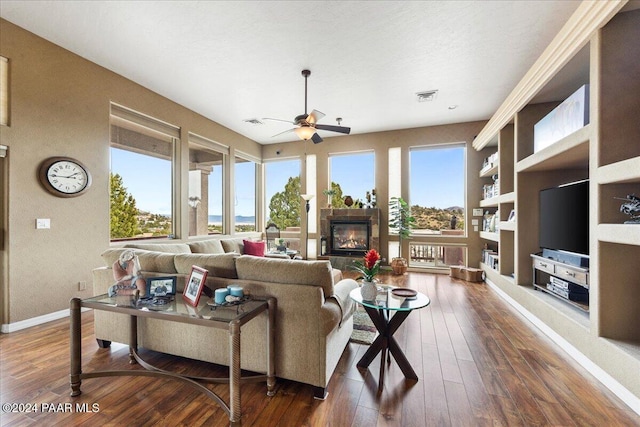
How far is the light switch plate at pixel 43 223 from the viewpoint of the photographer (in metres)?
3.02

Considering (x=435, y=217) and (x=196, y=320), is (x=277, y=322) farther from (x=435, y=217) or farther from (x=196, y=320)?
(x=435, y=217)

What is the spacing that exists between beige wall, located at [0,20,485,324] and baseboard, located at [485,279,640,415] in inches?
209

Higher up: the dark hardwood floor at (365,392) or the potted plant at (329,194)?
the potted plant at (329,194)

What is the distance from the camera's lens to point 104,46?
3127 mm

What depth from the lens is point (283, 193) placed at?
24.1 feet

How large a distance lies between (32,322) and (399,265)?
549 cm

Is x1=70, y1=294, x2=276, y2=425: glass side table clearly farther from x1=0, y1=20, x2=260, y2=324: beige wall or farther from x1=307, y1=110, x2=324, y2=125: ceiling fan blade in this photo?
x1=307, y1=110, x2=324, y2=125: ceiling fan blade

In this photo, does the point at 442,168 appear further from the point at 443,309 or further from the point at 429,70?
the point at 443,309

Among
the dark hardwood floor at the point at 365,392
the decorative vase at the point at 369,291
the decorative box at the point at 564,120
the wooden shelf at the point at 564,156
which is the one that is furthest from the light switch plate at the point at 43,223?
the decorative box at the point at 564,120

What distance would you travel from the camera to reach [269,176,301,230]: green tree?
7.20 metres

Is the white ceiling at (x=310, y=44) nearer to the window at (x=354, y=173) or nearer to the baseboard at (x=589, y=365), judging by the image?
the window at (x=354, y=173)

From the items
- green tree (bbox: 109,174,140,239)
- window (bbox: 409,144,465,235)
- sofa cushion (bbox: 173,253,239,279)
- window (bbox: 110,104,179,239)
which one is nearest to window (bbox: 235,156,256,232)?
window (bbox: 110,104,179,239)

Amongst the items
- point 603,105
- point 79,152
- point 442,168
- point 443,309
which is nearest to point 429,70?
point 603,105

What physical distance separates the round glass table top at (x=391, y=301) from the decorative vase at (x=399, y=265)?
3.35 m
